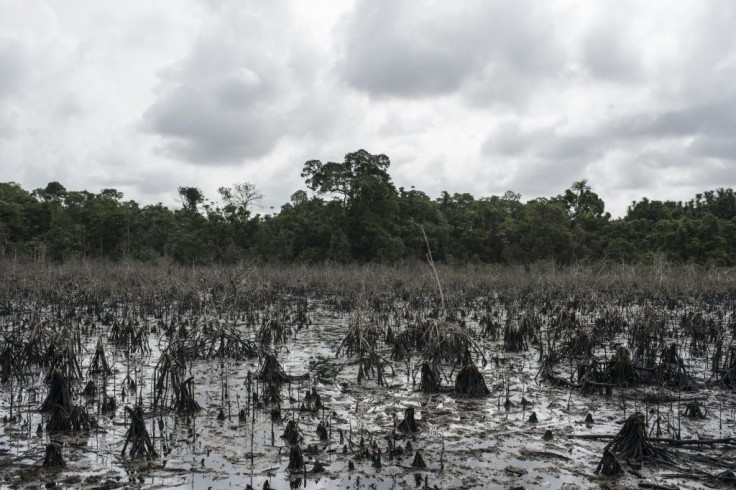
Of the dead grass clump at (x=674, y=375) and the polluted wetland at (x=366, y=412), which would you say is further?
the dead grass clump at (x=674, y=375)

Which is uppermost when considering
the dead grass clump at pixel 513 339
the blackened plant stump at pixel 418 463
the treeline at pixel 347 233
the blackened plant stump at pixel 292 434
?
the treeline at pixel 347 233

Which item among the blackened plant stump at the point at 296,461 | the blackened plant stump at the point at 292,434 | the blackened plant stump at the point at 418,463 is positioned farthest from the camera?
the blackened plant stump at the point at 292,434

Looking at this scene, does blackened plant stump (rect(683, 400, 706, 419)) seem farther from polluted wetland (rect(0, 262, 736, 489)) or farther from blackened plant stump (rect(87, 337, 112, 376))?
blackened plant stump (rect(87, 337, 112, 376))

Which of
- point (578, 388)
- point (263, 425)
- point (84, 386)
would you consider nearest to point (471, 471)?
point (263, 425)

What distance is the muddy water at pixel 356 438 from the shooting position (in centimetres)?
394

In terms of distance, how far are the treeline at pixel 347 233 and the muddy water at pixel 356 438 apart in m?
23.4

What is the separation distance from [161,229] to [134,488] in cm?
3393

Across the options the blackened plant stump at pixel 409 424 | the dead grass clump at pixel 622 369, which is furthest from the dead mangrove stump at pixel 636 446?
the dead grass clump at pixel 622 369

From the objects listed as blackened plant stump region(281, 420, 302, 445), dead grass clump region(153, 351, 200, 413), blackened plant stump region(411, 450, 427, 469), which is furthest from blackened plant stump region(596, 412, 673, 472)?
dead grass clump region(153, 351, 200, 413)

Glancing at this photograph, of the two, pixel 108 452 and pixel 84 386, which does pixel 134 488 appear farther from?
pixel 84 386

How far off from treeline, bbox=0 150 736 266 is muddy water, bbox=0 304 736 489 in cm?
2336

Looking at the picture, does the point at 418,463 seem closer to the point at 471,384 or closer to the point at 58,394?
the point at 471,384

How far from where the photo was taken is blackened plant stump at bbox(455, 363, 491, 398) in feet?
20.3

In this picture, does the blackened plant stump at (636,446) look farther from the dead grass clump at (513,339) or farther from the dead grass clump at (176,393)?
the dead grass clump at (513,339)
